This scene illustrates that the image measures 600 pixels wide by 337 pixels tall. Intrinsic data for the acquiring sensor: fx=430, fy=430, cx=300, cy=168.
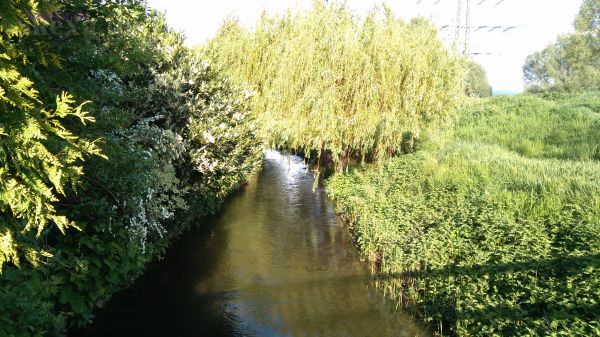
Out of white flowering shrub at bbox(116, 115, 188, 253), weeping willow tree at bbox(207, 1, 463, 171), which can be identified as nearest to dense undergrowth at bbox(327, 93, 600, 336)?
weeping willow tree at bbox(207, 1, 463, 171)

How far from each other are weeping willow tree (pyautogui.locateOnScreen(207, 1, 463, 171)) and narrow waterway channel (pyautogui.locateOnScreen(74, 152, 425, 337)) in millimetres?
3531

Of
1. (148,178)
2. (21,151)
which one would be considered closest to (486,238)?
(148,178)

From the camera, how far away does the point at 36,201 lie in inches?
118

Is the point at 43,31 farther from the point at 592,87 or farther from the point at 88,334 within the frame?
the point at 592,87

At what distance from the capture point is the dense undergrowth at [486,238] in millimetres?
6766

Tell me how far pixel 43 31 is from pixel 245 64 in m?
18.8

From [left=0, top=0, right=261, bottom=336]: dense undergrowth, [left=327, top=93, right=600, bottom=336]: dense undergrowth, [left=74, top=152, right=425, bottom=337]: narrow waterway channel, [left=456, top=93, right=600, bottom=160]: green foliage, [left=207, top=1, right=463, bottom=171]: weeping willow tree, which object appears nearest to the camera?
[left=0, top=0, right=261, bottom=336]: dense undergrowth

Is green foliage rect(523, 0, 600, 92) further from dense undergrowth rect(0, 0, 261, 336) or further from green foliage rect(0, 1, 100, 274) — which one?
green foliage rect(0, 1, 100, 274)

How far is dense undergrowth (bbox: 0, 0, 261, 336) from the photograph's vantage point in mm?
3033

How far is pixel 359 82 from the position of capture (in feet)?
49.2

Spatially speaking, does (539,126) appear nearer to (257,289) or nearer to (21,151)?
(257,289)

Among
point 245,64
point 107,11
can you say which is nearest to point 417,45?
point 245,64

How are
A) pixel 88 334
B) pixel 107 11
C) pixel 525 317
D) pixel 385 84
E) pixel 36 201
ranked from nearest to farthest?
pixel 36 201
pixel 107 11
pixel 525 317
pixel 88 334
pixel 385 84

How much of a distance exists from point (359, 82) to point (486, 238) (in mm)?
7819
